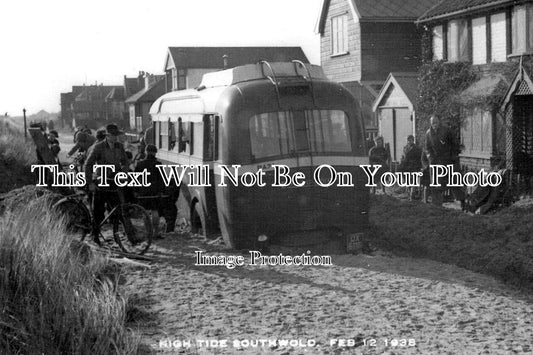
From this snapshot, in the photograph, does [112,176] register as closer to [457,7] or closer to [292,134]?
[292,134]

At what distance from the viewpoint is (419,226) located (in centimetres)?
1377

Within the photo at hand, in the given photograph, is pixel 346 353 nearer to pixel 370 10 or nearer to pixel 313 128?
pixel 313 128

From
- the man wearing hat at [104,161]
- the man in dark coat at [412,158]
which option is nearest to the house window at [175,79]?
the man in dark coat at [412,158]

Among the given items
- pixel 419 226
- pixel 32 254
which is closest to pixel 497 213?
pixel 419 226

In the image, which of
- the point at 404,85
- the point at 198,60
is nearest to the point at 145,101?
the point at 198,60

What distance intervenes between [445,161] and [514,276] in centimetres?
769

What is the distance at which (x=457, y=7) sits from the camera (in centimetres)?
2473

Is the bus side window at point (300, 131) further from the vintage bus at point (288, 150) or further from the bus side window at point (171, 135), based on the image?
the bus side window at point (171, 135)

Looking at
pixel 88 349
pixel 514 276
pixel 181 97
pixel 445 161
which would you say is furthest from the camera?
pixel 445 161

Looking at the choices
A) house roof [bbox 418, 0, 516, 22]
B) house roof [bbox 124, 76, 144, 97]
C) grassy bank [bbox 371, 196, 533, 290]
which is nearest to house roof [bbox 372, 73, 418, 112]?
house roof [bbox 418, 0, 516, 22]

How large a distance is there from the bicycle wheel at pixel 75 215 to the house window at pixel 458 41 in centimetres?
1570

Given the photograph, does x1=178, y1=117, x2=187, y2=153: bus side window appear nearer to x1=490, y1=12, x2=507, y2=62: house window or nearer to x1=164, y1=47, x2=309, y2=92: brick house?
x1=490, y1=12, x2=507, y2=62: house window

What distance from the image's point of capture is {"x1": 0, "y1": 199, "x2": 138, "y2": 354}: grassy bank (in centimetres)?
616

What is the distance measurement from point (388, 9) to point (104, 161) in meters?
21.6
